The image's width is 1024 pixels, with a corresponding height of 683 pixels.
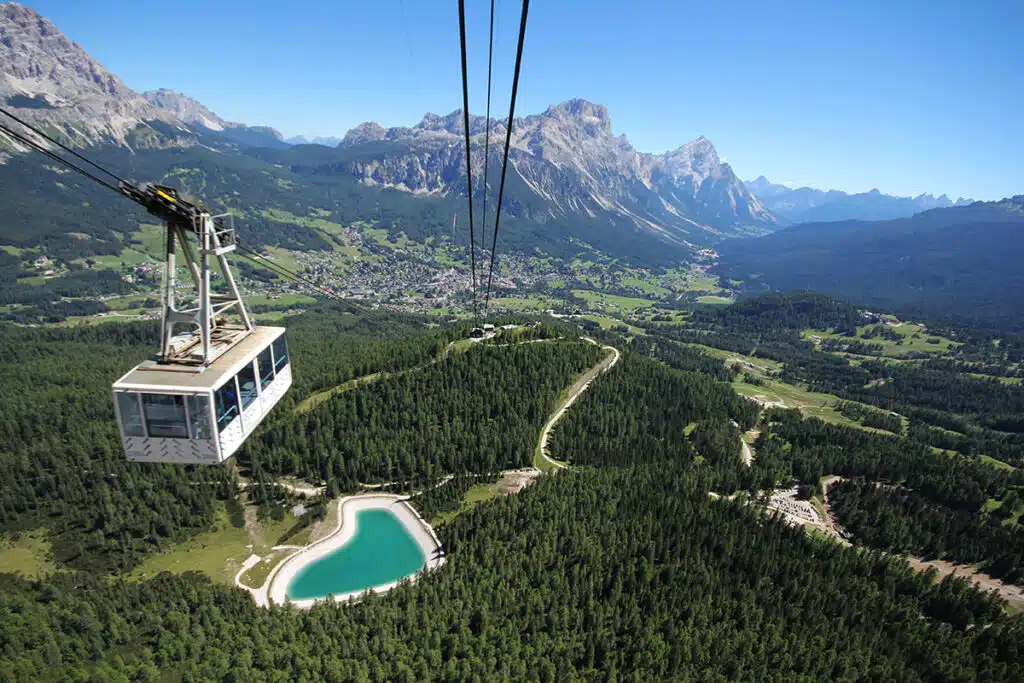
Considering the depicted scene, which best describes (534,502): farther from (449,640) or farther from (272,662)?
(272,662)

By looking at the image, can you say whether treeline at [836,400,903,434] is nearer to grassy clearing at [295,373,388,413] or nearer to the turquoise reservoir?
grassy clearing at [295,373,388,413]

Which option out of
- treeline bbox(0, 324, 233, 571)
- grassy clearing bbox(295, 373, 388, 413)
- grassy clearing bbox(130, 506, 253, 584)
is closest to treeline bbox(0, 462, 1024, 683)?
grassy clearing bbox(130, 506, 253, 584)

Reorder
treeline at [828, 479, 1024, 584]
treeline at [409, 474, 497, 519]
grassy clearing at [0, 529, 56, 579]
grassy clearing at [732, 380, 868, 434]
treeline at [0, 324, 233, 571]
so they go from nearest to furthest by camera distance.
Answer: grassy clearing at [0, 529, 56, 579] < treeline at [0, 324, 233, 571] < treeline at [828, 479, 1024, 584] < treeline at [409, 474, 497, 519] < grassy clearing at [732, 380, 868, 434]

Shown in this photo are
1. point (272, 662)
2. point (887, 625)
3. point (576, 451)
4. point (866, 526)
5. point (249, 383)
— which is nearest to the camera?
point (249, 383)

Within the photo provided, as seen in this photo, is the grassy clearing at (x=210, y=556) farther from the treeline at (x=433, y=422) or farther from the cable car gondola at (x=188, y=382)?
the cable car gondola at (x=188, y=382)

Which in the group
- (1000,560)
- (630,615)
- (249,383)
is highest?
(249,383)

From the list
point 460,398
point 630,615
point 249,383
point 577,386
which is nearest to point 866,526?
point 630,615
